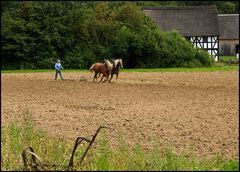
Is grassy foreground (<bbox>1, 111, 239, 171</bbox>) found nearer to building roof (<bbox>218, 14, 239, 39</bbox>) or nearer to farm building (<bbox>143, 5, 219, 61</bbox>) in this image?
farm building (<bbox>143, 5, 219, 61</bbox>)

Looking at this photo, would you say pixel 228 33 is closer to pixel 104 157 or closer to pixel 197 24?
pixel 197 24

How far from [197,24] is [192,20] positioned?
0.77 m

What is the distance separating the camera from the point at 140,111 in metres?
15.0

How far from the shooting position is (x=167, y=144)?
937cm

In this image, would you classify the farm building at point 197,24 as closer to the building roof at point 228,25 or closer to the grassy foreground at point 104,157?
the building roof at point 228,25

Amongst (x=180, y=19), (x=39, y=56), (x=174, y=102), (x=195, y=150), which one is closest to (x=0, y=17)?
(x=195, y=150)

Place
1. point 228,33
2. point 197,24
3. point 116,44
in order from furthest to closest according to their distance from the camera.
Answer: point 228,33, point 197,24, point 116,44

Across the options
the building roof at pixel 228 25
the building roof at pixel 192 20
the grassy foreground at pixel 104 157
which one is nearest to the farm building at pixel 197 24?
the building roof at pixel 192 20

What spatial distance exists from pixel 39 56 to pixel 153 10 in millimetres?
23072

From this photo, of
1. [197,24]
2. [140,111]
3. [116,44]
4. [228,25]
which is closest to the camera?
[140,111]

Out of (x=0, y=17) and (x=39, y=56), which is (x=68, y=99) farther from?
(x=39, y=56)

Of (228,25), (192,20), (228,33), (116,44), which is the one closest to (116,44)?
(116,44)

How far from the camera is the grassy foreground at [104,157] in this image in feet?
17.9

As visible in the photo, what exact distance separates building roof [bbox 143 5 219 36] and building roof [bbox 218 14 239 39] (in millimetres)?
4829
